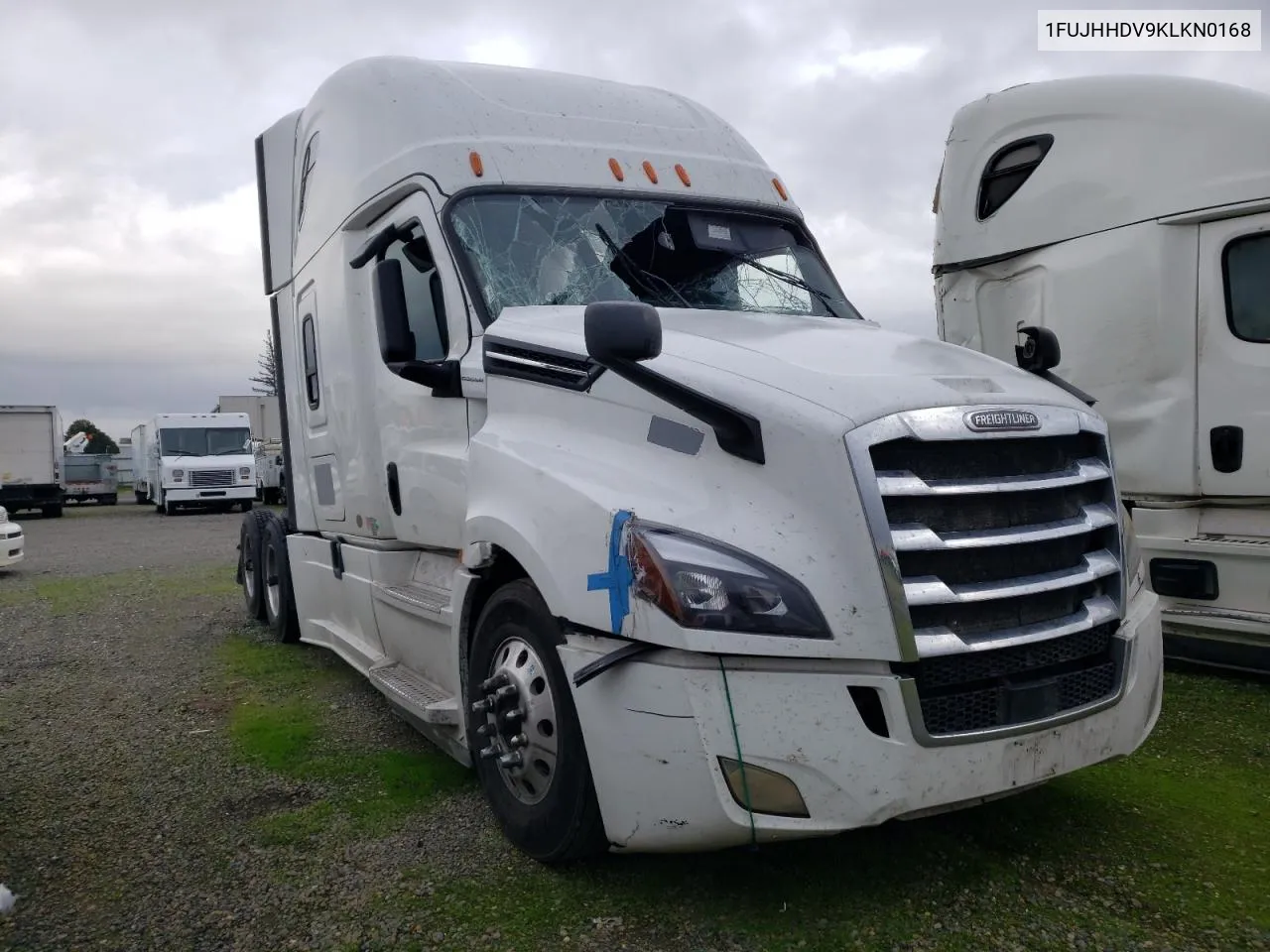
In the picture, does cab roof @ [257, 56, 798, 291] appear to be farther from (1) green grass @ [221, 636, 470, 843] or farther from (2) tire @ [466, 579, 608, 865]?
(1) green grass @ [221, 636, 470, 843]

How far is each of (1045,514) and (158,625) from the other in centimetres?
796

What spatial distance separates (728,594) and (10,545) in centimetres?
1370

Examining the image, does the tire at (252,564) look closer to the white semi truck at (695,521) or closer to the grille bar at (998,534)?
the white semi truck at (695,521)

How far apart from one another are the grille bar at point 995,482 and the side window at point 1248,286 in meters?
3.08

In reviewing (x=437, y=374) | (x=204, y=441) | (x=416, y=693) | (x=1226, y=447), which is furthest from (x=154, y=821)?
(x=204, y=441)

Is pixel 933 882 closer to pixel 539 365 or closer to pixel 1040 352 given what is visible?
pixel 1040 352

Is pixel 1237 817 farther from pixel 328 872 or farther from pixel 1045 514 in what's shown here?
pixel 328 872

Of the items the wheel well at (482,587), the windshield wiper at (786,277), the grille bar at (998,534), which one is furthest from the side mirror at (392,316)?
the grille bar at (998,534)

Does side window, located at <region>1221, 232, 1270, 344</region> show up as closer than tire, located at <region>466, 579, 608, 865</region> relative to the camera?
No

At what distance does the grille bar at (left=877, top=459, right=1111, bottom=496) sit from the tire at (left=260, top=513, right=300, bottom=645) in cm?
584

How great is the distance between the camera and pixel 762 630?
113 inches

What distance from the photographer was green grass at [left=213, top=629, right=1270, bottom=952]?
3113mm

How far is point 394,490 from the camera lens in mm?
5223

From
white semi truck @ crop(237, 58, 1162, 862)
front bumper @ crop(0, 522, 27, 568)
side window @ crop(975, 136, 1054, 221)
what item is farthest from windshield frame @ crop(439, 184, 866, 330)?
front bumper @ crop(0, 522, 27, 568)
